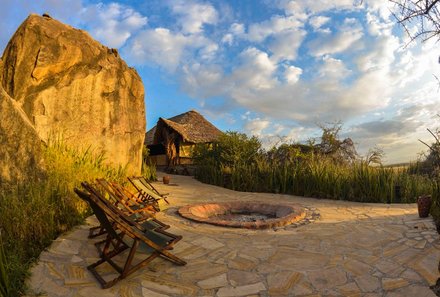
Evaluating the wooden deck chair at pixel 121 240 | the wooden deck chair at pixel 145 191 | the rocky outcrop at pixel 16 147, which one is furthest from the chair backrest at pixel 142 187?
the wooden deck chair at pixel 121 240

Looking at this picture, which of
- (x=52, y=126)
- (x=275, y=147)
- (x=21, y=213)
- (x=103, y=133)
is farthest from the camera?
(x=275, y=147)

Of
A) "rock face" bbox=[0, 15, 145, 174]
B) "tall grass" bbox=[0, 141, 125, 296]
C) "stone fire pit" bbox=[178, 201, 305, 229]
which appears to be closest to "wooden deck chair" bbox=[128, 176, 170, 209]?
"stone fire pit" bbox=[178, 201, 305, 229]

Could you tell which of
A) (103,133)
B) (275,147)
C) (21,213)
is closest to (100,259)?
(21,213)

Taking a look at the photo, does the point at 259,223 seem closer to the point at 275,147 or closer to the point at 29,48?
the point at 29,48

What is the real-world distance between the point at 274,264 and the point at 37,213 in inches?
129

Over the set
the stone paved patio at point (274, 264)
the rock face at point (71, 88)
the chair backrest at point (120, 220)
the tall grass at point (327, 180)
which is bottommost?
the stone paved patio at point (274, 264)

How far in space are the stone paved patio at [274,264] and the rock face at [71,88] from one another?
10.9 ft

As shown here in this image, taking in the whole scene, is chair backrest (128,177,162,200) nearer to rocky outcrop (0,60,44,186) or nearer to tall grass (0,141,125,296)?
tall grass (0,141,125,296)

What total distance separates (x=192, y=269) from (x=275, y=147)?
35.0ft

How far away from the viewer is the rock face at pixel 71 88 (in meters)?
7.48

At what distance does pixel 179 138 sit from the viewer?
19266 millimetres

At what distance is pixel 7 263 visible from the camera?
365 centimetres

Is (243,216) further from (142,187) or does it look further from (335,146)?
(335,146)

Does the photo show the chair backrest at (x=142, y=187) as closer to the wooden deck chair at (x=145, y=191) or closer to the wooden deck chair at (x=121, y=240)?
the wooden deck chair at (x=145, y=191)
